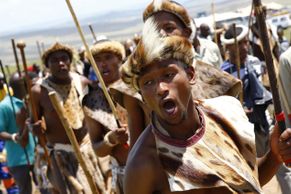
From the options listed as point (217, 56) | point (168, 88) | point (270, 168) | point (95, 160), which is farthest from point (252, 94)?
point (168, 88)

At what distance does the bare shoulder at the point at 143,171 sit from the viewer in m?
2.70

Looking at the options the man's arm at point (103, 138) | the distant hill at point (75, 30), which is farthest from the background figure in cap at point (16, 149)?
the man's arm at point (103, 138)

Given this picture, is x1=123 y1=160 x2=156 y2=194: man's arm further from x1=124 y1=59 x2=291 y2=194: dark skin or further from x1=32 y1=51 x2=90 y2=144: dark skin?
x1=32 y1=51 x2=90 y2=144: dark skin

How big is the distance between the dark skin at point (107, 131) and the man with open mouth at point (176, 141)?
2.08 m

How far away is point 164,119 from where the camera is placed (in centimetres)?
279

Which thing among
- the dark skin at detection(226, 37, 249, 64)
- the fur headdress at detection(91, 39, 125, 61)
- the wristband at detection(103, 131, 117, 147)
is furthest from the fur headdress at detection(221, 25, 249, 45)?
the wristband at detection(103, 131, 117, 147)

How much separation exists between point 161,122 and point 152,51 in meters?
0.30

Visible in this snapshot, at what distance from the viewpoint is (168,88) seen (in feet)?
9.02

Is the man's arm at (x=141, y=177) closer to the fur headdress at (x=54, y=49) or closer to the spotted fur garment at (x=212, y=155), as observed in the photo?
the spotted fur garment at (x=212, y=155)

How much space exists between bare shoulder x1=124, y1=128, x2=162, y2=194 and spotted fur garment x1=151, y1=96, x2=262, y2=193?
34 millimetres

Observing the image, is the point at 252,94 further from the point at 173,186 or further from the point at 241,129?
the point at 173,186

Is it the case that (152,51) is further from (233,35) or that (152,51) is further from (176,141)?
(233,35)

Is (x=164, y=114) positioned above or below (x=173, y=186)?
above

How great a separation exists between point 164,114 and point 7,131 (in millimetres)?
5893
